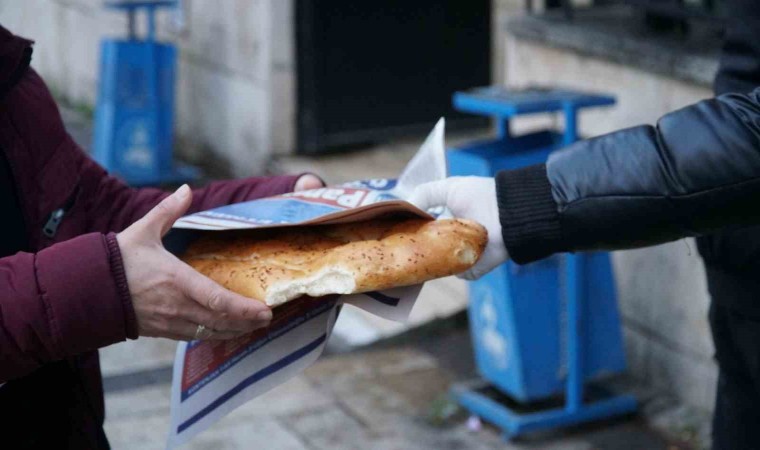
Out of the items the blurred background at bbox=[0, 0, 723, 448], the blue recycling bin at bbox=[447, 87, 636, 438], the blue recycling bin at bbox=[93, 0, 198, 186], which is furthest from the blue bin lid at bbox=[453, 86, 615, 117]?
the blue recycling bin at bbox=[93, 0, 198, 186]

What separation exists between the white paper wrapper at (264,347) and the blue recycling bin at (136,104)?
536 cm

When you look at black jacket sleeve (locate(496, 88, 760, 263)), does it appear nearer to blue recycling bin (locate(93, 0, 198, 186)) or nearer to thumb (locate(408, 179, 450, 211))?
thumb (locate(408, 179, 450, 211))

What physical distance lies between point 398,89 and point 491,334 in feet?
10.9

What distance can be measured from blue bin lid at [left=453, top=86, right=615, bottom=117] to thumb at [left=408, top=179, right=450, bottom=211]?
1.70m

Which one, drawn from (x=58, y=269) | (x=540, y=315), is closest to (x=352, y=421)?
(x=540, y=315)

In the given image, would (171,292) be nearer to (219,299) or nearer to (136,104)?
(219,299)

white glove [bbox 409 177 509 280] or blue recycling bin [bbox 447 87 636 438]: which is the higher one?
white glove [bbox 409 177 509 280]

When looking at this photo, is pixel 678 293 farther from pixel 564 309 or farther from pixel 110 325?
pixel 110 325

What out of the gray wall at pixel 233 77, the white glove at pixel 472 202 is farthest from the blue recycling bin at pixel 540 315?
the gray wall at pixel 233 77

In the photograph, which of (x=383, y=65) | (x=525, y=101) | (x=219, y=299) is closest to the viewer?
(x=219, y=299)

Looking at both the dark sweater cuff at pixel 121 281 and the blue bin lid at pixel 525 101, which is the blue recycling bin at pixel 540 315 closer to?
the blue bin lid at pixel 525 101

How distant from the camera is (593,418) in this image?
172 inches

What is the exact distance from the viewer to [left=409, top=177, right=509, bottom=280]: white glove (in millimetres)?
2227

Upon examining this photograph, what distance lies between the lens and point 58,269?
1686 millimetres
